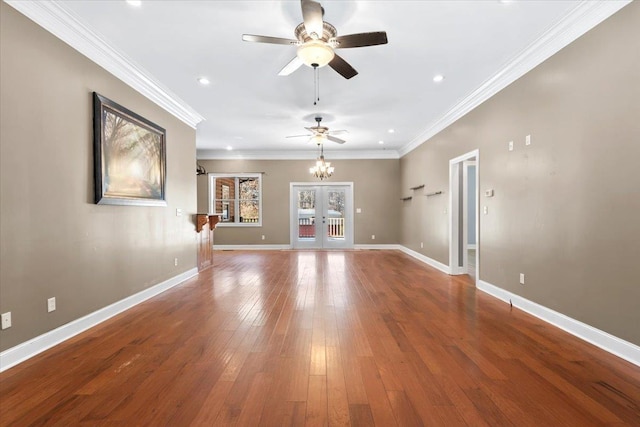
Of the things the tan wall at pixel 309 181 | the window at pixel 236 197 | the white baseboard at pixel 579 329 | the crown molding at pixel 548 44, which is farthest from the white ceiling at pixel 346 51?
the window at pixel 236 197

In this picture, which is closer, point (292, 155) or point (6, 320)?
point (6, 320)

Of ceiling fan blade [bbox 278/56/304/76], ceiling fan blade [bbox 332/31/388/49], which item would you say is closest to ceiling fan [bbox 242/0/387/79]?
ceiling fan blade [bbox 332/31/388/49]

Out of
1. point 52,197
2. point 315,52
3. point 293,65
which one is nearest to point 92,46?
point 52,197

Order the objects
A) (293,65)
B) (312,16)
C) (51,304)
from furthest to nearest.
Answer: (293,65)
(51,304)
(312,16)

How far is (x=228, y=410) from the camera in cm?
179

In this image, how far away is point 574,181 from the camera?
2926 mm

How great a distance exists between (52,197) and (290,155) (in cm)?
709

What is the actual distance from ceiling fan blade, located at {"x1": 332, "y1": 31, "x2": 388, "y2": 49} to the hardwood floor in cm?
259

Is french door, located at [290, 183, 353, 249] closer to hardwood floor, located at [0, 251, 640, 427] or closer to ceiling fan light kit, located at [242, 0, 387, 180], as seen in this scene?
hardwood floor, located at [0, 251, 640, 427]

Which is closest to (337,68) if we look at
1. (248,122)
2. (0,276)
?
(0,276)

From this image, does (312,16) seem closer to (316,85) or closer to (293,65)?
(293,65)

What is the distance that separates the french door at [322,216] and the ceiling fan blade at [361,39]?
6.90 meters

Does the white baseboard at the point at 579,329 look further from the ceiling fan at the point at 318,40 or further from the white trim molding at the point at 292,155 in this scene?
the white trim molding at the point at 292,155

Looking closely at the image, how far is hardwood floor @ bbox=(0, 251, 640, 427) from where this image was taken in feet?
5.79
